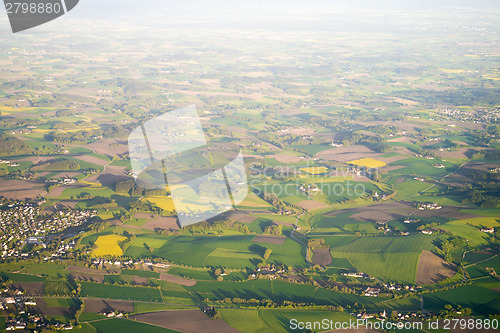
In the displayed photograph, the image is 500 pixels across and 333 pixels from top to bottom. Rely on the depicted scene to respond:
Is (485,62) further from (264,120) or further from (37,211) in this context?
(37,211)

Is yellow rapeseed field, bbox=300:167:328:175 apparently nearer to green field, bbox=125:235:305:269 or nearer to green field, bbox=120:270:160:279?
green field, bbox=125:235:305:269

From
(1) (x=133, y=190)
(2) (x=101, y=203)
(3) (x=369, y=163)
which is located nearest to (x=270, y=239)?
(1) (x=133, y=190)

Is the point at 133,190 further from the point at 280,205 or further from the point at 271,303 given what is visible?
the point at 271,303

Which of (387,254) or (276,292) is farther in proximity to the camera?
(387,254)

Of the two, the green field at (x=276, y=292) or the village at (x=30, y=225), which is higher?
the village at (x=30, y=225)

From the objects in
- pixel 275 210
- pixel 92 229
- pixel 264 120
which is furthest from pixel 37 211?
pixel 264 120

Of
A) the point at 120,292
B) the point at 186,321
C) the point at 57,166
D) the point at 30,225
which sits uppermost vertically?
the point at 57,166

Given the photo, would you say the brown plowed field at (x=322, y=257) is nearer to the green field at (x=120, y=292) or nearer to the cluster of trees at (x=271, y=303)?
the cluster of trees at (x=271, y=303)

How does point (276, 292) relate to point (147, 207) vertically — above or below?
below

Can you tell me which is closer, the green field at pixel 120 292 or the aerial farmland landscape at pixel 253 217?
the aerial farmland landscape at pixel 253 217

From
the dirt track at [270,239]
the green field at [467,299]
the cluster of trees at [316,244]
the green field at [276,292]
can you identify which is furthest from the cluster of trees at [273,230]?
the green field at [467,299]
